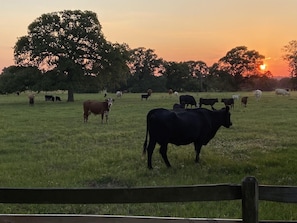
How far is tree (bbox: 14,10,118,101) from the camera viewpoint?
4553 centimetres

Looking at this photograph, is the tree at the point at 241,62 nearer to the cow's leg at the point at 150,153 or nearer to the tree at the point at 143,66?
the tree at the point at 143,66

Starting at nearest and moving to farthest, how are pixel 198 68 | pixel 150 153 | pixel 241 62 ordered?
pixel 150 153 → pixel 241 62 → pixel 198 68

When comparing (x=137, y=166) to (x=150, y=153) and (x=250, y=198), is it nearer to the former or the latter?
(x=150, y=153)

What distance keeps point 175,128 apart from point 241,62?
87963 millimetres

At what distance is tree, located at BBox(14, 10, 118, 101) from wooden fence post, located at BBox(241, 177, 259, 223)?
42738 mm

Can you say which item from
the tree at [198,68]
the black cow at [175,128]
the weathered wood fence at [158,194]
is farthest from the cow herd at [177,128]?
the tree at [198,68]

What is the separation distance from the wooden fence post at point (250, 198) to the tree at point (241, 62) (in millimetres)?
93925

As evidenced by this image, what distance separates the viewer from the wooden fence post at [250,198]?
2980mm

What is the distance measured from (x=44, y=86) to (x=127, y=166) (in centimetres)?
3580

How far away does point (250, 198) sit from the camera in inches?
118

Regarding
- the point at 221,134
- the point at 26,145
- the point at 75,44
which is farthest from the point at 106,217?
the point at 75,44

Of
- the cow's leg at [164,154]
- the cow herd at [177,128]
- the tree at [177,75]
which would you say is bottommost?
the cow's leg at [164,154]

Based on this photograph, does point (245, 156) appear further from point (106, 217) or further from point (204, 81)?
point (204, 81)

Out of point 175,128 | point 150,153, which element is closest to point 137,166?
point 150,153
